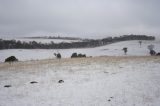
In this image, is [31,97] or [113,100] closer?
[113,100]

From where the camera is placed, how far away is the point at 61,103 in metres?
12.3

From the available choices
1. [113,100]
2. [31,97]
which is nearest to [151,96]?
[113,100]

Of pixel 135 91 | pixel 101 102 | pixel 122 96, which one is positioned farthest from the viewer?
pixel 135 91

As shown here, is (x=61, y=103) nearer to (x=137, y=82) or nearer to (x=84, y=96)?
(x=84, y=96)

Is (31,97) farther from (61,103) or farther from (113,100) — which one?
(113,100)

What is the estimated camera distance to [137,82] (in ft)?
53.1

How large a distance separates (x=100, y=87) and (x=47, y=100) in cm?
469

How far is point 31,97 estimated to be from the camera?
13.6 meters

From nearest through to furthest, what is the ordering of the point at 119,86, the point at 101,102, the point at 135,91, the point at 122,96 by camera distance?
the point at 101,102 < the point at 122,96 < the point at 135,91 < the point at 119,86

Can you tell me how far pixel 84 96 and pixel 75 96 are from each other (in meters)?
0.66

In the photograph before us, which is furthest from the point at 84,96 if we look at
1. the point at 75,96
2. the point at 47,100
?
the point at 47,100

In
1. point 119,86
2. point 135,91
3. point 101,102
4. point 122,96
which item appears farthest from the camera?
point 119,86

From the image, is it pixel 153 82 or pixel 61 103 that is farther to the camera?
pixel 153 82

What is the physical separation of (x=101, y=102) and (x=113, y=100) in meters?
0.85
